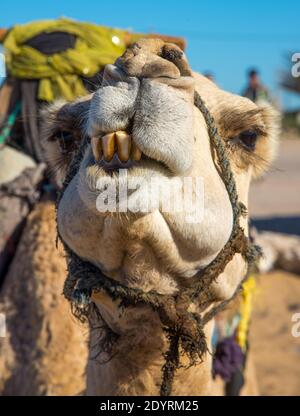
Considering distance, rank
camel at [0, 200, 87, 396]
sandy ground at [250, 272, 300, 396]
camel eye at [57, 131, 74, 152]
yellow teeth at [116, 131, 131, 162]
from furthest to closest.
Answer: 1. sandy ground at [250, 272, 300, 396]
2. camel at [0, 200, 87, 396]
3. camel eye at [57, 131, 74, 152]
4. yellow teeth at [116, 131, 131, 162]

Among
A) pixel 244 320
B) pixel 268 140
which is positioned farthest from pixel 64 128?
pixel 244 320

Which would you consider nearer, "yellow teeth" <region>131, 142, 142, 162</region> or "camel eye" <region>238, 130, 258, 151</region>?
"yellow teeth" <region>131, 142, 142, 162</region>

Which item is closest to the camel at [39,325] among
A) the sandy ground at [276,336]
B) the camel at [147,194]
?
the camel at [147,194]

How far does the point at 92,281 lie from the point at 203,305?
15.4 inches

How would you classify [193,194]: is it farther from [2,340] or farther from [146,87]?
[2,340]

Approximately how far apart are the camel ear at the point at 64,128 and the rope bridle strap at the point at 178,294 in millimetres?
240

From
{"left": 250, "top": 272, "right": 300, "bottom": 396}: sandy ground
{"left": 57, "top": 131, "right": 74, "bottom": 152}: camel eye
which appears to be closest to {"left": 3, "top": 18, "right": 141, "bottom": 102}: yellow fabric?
{"left": 57, "top": 131, "right": 74, "bottom": 152}: camel eye

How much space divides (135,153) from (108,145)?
0.23 feet

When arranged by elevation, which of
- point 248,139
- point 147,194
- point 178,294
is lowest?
point 178,294

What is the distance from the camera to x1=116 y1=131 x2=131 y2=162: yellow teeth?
1.83 meters

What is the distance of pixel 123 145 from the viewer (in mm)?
1829

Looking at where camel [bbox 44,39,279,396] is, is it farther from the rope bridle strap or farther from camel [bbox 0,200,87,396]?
camel [bbox 0,200,87,396]

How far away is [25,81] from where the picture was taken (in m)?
3.77

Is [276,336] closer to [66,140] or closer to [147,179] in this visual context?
[66,140]
